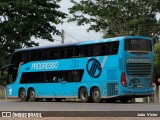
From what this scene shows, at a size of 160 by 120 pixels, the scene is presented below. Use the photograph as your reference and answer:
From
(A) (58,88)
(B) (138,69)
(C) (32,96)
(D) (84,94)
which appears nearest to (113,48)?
(B) (138,69)

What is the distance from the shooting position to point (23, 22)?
52.6 meters

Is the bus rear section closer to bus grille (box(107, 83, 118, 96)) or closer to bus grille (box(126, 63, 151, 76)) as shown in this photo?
bus grille (box(126, 63, 151, 76))

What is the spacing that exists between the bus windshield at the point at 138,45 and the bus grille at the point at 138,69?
880 mm

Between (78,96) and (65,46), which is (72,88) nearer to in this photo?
(78,96)

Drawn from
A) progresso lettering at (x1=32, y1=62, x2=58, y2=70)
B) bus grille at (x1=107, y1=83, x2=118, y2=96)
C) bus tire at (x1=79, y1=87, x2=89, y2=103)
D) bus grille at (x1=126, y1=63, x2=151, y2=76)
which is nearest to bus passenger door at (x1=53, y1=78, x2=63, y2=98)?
progresso lettering at (x1=32, y1=62, x2=58, y2=70)

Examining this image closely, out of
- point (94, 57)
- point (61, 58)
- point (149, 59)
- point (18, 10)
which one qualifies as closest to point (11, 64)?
point (61, 58)

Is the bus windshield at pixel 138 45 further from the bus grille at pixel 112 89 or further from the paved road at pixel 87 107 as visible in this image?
the paved road at pixel 87 107

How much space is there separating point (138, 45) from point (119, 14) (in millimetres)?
18798

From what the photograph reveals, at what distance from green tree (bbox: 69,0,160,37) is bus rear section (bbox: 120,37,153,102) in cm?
1728

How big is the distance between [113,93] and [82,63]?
128 inches

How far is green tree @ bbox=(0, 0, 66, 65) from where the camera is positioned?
52.1m

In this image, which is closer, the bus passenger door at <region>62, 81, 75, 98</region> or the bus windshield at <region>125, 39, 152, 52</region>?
the bus windshield at <region>125, 39, 152, 52</region>

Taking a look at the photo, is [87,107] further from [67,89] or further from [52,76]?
[52,76]

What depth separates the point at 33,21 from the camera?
173 ft
